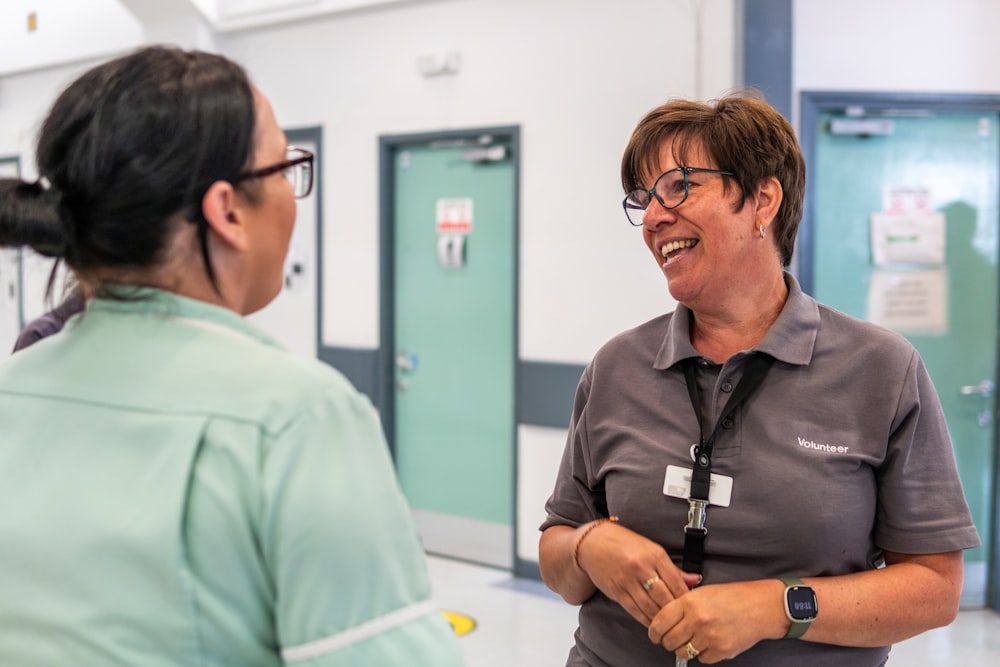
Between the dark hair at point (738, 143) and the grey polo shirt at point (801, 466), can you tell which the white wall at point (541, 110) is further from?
the grey polo shirt at point (801, 466)

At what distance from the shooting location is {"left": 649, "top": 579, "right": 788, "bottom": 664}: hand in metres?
1.28

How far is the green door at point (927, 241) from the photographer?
4.02 metres

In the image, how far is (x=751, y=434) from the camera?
140 centimetres

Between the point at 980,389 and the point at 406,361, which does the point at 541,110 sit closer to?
the point at 406,361

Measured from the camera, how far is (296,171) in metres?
1.01

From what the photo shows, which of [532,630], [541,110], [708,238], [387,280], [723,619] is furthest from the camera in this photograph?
[387,280]

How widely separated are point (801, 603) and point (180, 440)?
928 mm

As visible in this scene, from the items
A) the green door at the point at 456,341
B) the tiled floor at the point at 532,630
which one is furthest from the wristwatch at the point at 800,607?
the green door at the point at 456,341

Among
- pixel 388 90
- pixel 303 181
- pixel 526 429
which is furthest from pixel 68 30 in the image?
pixel 303 181

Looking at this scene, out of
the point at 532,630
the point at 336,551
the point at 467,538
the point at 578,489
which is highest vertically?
the point at 336,551

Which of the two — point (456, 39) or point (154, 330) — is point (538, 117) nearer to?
point (456, 39)

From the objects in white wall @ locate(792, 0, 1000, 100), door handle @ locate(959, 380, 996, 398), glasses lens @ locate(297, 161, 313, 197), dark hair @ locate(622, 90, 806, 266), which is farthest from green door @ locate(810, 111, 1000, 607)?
glasses lens @ locate(297, 161, 313, 197)

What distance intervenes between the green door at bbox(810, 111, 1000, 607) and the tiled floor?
33cm

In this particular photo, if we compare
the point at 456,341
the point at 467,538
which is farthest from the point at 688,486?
the point at 467,538
